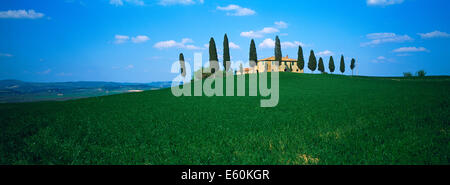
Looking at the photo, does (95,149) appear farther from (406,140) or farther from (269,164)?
(406,140)

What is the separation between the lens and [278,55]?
6475 centimetres

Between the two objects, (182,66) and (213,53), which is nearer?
(213,53)

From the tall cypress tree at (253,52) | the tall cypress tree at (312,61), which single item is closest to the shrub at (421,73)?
the tall cypress tree at (312,61)

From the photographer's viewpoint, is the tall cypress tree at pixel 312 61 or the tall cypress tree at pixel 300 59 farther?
the tall cypress tree at pixel 312 61

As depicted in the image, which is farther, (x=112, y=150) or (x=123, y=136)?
(x=123, y=136)

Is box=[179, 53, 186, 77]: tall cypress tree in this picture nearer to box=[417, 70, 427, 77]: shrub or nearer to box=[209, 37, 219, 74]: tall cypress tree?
box=[209, 37, 219, 74]: tall cypress tree

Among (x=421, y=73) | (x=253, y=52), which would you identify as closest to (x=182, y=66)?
(x=253, y=52)

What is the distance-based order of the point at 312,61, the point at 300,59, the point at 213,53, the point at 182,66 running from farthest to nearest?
1. the point at 312,61
2. the point at 300,59
3. the point at 182,66
4. the point at 213,53

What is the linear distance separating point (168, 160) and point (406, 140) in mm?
7780

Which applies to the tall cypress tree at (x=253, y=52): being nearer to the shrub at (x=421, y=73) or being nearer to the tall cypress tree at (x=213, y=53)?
the tall cypress tree at (x=213, y=53)

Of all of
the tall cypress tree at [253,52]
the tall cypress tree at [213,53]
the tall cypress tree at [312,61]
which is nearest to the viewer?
the tall cypress tree at [213,53]

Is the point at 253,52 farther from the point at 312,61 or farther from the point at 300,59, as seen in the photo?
the point at 312,61

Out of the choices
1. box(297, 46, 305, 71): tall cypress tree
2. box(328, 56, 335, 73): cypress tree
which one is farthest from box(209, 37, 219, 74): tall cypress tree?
box(328, 56, 335, 73): cypress tree
